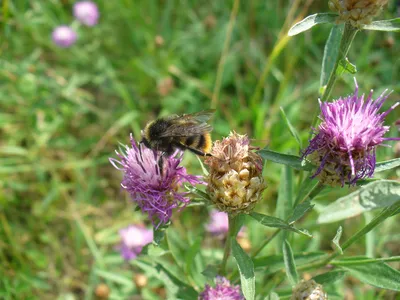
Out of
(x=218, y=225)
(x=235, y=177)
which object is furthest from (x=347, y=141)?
(x=218, y=225)

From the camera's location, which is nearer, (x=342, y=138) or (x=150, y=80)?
(x=342, y=138)

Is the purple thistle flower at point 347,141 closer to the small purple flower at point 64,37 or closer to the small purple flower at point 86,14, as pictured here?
the small purple flower at point 64,37

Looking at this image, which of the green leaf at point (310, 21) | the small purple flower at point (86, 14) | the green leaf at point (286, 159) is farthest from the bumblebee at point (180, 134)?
the small purple flower at point (86, 14)

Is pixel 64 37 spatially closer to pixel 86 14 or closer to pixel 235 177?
pixel 86 14

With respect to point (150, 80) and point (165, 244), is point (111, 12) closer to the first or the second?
point (150, 80)

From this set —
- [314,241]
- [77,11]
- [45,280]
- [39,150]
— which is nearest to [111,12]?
[77,11]

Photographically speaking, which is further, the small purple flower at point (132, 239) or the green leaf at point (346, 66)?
the small purple flower at point (132, 239)
